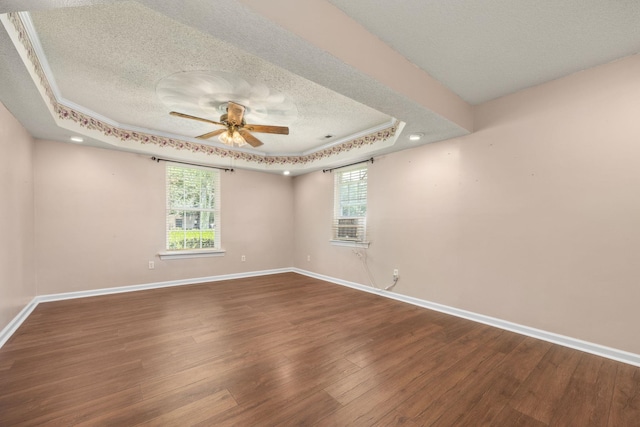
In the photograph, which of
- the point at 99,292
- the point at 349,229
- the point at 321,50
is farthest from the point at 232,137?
the point at 99,292

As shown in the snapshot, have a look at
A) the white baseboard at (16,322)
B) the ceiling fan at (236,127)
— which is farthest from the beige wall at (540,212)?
the white baseboard at (16,322)

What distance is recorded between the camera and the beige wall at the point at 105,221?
3.73m

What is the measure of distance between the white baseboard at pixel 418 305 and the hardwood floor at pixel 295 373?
0.35ft

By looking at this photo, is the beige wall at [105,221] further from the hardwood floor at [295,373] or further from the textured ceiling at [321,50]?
the hardwood floor at [295,373]

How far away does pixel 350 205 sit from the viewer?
4.97 metres

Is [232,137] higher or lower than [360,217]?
higher

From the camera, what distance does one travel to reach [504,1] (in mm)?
1672


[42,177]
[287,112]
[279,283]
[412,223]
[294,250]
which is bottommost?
[279,283]

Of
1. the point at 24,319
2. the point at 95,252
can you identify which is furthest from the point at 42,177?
the point at 24,319

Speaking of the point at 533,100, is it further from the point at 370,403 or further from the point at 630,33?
the point at 370,403

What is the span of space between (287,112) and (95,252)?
3.70m

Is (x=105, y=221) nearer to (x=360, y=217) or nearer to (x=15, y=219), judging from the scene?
(x=15, y=219)

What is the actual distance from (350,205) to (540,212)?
2.85 m

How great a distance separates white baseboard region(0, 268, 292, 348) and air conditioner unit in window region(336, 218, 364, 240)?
188 cm
